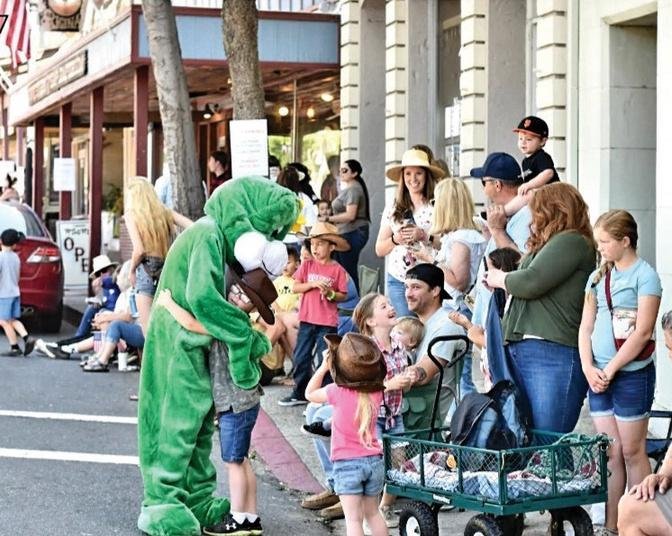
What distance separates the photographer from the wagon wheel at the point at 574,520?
7.25 m

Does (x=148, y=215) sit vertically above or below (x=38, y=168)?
below

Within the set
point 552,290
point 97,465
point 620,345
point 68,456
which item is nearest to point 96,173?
point 68,456

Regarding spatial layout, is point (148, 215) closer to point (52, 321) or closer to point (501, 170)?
point (501, 170)

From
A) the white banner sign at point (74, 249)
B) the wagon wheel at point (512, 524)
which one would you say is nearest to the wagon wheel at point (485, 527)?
the wagon wheel at point (512, 524)

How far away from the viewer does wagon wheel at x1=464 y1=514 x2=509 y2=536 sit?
23.2 ft

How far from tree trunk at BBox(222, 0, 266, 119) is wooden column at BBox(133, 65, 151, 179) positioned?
747 centimetres

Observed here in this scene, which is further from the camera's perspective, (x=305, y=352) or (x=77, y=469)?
(x=305, y=352)

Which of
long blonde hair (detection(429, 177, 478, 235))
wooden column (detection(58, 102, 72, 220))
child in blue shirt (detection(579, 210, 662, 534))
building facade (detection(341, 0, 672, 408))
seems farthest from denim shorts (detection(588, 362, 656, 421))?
wooden column (detection(58, 102, 72, 220))

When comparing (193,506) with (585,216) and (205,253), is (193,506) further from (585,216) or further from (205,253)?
(585,216)

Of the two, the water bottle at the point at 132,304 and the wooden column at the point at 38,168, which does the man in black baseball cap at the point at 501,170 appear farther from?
the wooden column at the point at 38,168

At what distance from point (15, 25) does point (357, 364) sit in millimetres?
24723

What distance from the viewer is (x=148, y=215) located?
1228 cm

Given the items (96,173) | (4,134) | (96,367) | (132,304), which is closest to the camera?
(132,304)

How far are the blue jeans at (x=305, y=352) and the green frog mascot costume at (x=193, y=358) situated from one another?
433 centimetres
